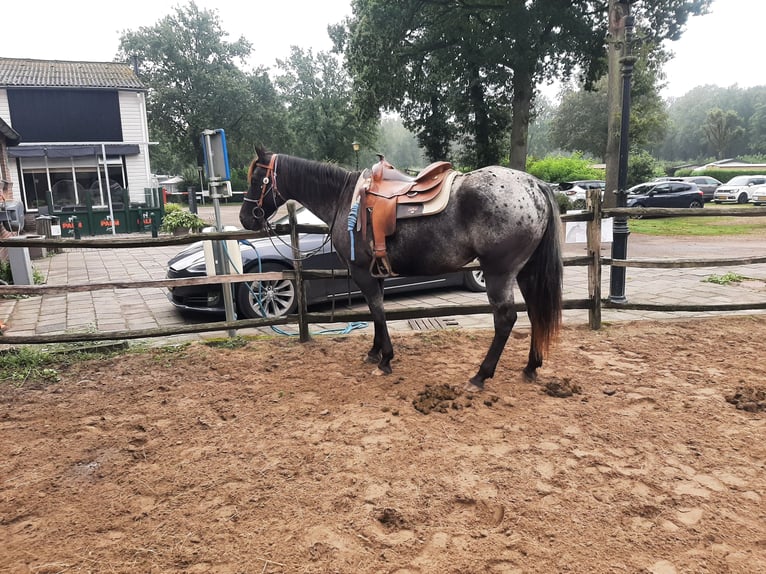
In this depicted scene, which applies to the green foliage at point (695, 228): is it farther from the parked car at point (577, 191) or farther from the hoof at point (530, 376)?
the hoof at point (530, 376)

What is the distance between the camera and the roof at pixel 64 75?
20.4 meters

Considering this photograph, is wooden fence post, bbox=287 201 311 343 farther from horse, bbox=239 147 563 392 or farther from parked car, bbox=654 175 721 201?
parked car, bbox=654 175 721 201

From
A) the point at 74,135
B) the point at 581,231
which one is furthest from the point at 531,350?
the point at 74,135

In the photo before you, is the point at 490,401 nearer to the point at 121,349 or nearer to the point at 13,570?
the point at 13,570

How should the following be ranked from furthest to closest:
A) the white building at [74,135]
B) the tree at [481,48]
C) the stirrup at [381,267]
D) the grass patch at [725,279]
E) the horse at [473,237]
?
the white building at [74,135] → the tree at [481,48] → the grass patch at [725,279] → the stirrup at [381,267] → the horse at [473,237]

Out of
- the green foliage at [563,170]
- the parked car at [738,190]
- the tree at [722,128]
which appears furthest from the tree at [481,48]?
the tree at [722,128]

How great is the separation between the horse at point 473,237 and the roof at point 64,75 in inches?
799

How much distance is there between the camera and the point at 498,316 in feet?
12.7

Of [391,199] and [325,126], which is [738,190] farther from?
[325,126]

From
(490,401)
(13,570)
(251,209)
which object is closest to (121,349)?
(251,209)

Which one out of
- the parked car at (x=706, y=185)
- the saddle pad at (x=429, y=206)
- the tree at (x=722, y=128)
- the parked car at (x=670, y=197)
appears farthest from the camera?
→ the tree at (x=722, y=128)

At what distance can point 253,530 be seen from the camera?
2.31 meters

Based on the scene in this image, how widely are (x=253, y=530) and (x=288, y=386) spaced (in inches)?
69.1

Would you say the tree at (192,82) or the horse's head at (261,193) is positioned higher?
the tree at (192,82)
